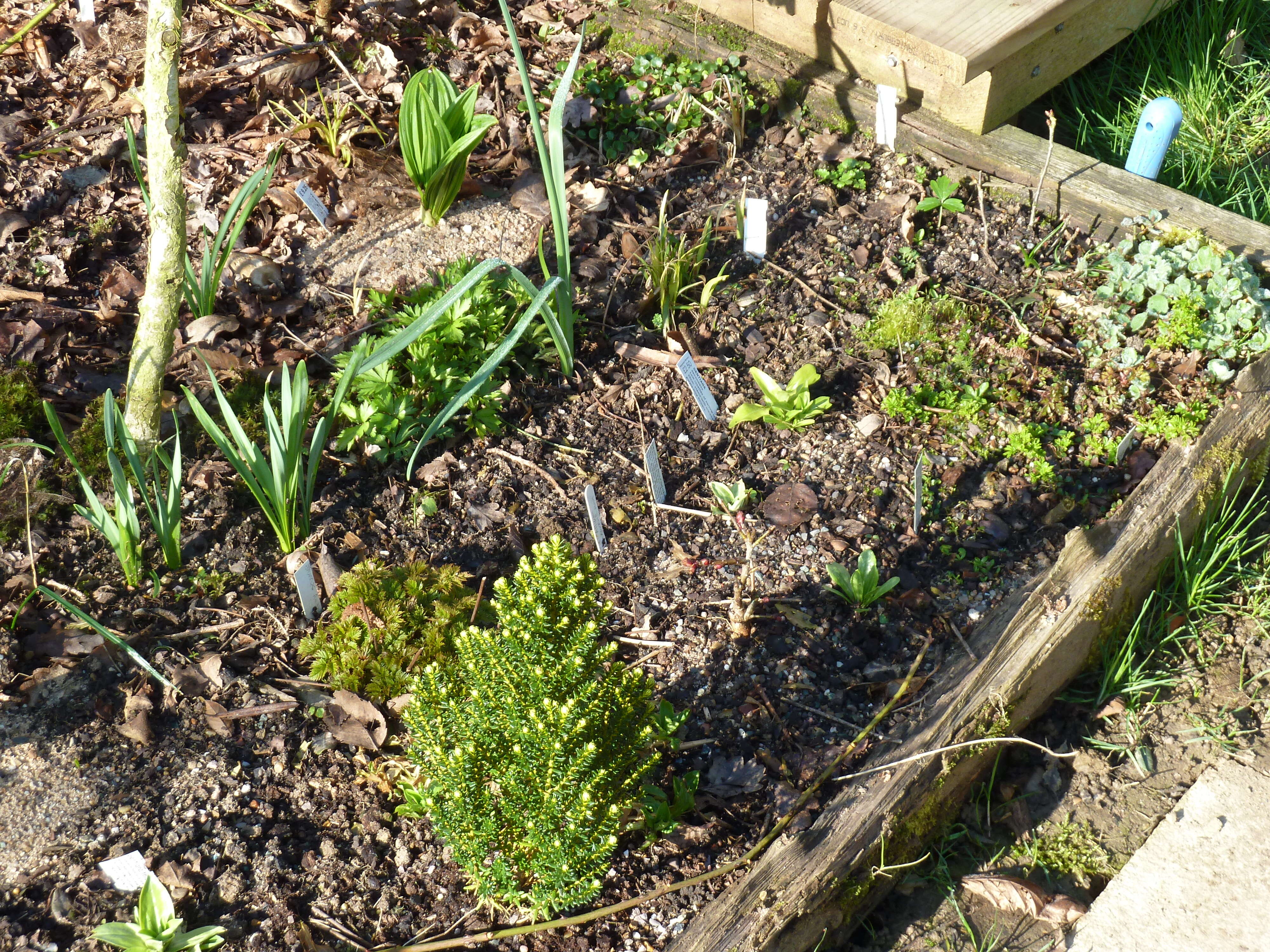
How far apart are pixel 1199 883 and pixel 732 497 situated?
1.36 m

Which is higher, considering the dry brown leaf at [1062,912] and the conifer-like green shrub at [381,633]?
the conifer-like green shrub at [381,633]

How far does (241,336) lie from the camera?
302cm

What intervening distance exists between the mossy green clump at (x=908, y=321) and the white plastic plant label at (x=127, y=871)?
2.28 metres

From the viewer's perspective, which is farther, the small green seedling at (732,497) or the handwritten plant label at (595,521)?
the small green seedling at (732,497)

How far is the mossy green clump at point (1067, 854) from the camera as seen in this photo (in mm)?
2354

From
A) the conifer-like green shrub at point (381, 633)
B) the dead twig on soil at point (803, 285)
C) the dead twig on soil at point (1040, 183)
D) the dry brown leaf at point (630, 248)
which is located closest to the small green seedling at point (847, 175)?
the dead twig on soil at point (803, 285)

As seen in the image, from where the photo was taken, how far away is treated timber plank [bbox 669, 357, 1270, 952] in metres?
2.01

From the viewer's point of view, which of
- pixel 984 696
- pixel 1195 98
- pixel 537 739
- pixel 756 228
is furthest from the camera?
pixel 1195 98

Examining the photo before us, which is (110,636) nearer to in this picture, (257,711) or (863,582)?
(257,711)

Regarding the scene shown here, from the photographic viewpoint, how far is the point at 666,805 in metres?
2.14

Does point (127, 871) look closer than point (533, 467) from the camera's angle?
Yes

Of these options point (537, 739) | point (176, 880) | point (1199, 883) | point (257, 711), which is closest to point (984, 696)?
point (1199, 883)

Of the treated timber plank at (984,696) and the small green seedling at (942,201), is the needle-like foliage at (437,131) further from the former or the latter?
the treated timber plank at (984,696)

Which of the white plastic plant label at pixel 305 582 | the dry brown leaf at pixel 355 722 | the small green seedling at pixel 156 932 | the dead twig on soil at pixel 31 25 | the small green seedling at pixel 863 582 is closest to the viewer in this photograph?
the small green seedling at pixel 156 932
